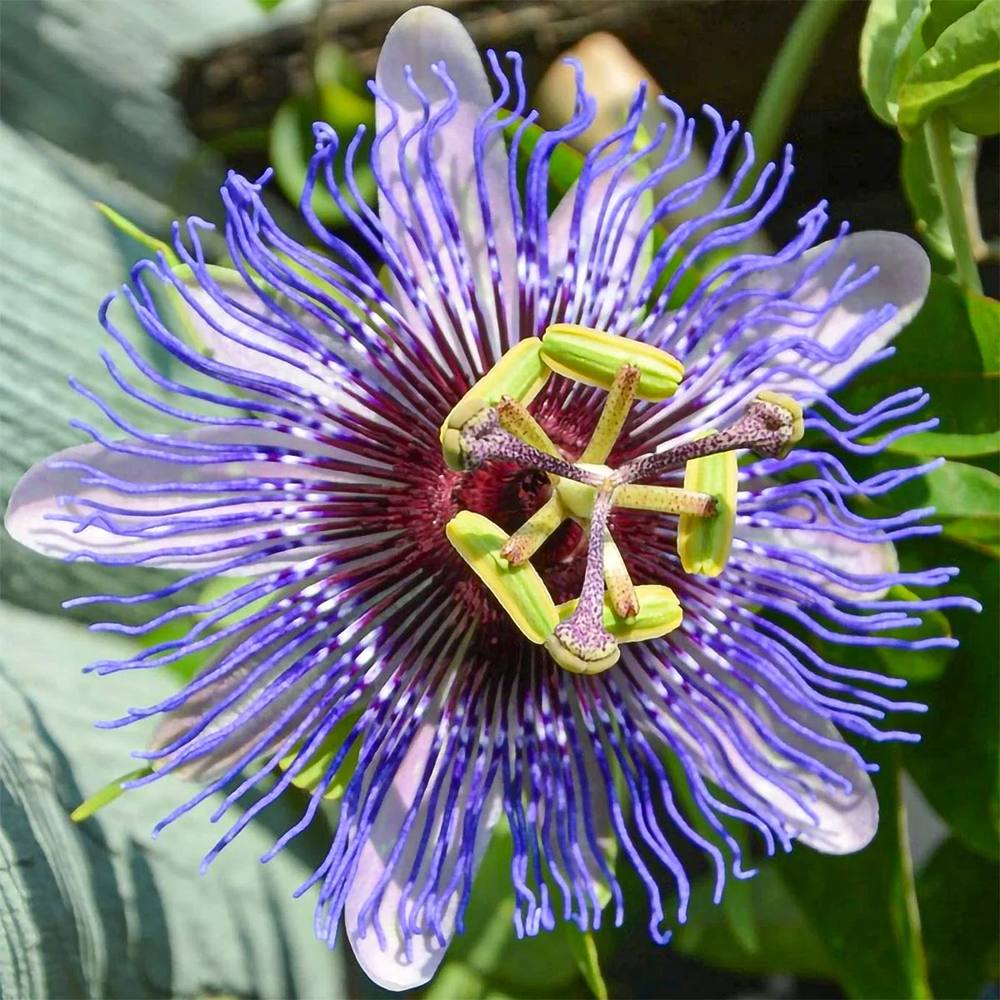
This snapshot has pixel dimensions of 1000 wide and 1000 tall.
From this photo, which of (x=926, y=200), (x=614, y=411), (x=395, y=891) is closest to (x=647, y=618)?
(x=614, y=411)

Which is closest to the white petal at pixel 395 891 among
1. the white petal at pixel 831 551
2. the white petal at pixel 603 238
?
the white petal at pixel 831 551

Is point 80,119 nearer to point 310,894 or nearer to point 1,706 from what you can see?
point 1,706

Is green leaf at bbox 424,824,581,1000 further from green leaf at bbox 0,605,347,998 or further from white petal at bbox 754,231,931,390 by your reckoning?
white petal at bbox 754,231,931,390

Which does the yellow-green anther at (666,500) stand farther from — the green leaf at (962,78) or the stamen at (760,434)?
the green leaf at (962,78)

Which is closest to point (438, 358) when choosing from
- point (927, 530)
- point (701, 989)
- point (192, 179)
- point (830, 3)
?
point (927, 530)

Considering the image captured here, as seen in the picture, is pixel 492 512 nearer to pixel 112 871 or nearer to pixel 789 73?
pixel 112 871
